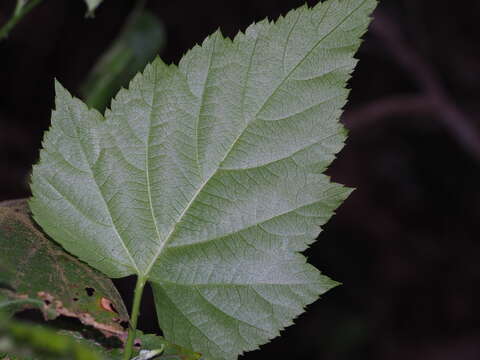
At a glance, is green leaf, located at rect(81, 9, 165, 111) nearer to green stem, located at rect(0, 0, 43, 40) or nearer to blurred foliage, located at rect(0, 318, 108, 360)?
green stem, located at rect(0, 0, 43, 40)

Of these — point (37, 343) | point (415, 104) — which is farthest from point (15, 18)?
point (415, 104)

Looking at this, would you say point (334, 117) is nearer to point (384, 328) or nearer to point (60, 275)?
point (60, 275)

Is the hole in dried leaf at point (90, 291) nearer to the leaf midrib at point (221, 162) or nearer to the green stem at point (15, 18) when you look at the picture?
the leaf midrib at point (221, 162)

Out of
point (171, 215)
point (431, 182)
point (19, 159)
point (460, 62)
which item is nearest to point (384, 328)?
point (431, 182)

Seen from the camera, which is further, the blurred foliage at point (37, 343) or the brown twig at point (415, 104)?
the brown twig at point (415, 104)

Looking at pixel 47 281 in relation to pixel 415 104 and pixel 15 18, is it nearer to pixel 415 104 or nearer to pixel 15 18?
pixel 15 18

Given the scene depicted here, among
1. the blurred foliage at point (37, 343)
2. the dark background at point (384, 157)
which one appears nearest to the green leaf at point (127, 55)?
the blurred foliage at point (37, 343)
